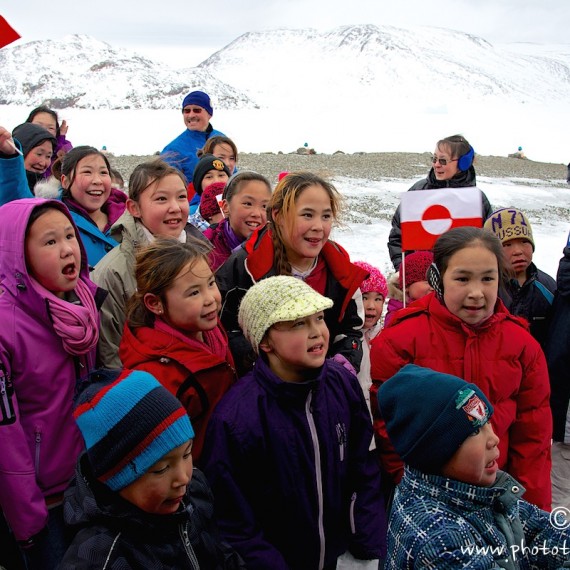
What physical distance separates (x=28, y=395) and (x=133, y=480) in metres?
0.83

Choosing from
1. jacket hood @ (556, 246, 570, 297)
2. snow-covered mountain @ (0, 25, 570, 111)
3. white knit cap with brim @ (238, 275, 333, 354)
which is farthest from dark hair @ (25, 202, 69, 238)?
snow-covered mountain @ (0, 25, 570, 111)

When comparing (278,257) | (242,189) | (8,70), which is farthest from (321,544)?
(8,70)

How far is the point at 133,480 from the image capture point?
5.45 feet

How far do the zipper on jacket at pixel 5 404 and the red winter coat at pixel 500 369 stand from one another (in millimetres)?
1508

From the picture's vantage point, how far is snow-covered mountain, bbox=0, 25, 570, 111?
98.6m

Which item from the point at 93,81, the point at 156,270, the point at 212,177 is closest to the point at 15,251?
the point at 156,270

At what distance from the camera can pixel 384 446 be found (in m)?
2.59

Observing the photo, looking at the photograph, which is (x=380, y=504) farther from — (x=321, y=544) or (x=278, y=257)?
(x=278, y=257)

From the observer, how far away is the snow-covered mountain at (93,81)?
304 ft

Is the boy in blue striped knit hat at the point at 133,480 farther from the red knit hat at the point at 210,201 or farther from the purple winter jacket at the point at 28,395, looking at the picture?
the red knit hat at the point at 210,201

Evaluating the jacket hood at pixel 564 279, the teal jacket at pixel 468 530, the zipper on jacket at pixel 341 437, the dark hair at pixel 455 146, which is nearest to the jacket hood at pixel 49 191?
the zipper on jacket at pixel 341 437

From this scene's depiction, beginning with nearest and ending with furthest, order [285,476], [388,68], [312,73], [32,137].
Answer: [285,476] < [32,137] < [388,68] < [312,73]

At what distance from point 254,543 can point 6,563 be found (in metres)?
1.13

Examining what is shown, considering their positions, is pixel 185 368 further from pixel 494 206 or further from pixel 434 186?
pixel 494 206
